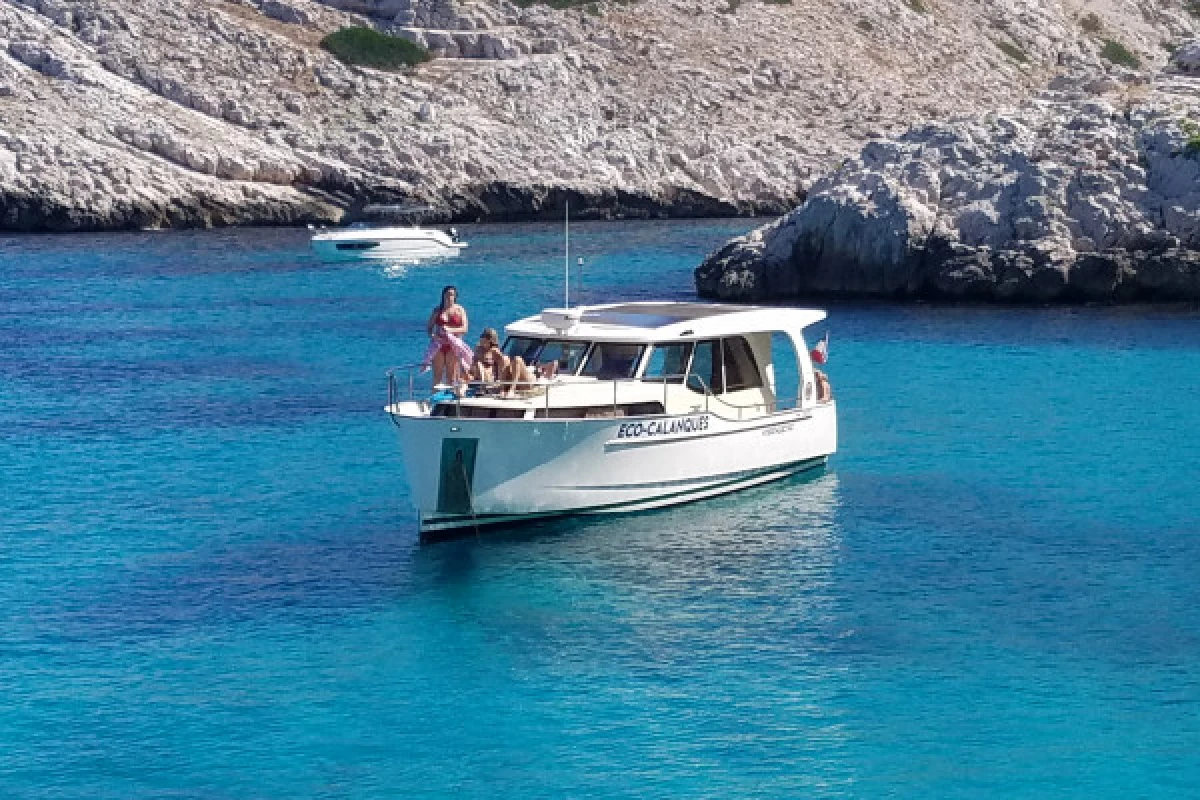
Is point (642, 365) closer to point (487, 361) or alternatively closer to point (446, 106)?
point (487, 361)

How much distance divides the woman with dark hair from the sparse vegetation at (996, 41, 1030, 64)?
9956 cm

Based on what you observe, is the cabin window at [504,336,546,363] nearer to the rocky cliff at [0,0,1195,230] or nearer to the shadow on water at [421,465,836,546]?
the shadow on water at [421,465,836,546]

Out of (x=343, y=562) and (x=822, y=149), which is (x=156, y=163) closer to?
(x=822, y=149)

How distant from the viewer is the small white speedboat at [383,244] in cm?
7881

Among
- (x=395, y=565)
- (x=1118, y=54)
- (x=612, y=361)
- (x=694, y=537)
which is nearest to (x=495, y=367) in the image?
(x=612, y=361)

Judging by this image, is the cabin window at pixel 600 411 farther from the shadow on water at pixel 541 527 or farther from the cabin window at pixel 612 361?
→ the shadow on water at pixel 541 527

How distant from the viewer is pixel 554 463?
30.4 m

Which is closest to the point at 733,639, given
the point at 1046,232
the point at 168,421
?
the point at 168,421

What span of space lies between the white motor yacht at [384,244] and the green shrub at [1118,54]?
64167 mm

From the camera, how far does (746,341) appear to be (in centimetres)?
3456

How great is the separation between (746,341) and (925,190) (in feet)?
90.9

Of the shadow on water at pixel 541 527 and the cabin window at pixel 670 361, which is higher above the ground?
the cabin window at pixel 670 361

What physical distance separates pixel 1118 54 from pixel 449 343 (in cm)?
10843

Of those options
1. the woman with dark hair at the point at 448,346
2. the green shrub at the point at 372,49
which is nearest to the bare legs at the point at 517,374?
the woman with dark hair at the point at 448,346
